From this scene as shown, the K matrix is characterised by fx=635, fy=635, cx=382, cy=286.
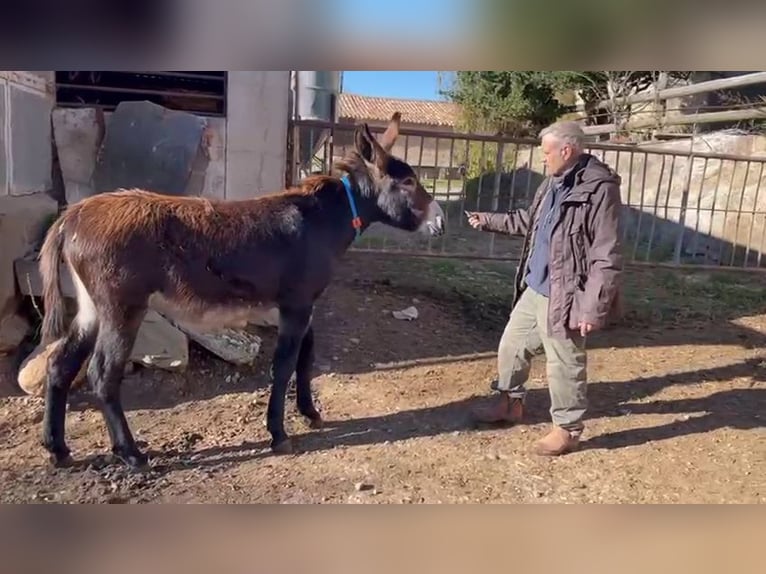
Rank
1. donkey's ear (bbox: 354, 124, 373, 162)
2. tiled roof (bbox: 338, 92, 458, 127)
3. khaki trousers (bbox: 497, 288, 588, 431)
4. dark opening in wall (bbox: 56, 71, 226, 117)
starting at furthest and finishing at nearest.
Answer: tiled roof (bbox: 338, 92, 458, 127), dark opening in wall (bbox: 56, 71, 226, 117), donkey's ear (bbox: 354, 124, 373, 162), khaki trousers (bbox: 497, 288, 588, 431)

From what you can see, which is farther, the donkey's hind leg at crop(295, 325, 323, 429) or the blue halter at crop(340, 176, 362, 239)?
the donkey's hind leg at crop(295, 325, 323, 429)

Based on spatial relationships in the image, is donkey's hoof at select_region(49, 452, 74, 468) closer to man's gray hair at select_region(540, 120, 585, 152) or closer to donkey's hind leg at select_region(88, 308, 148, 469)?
donkey's hind leg at select_region(88, 308, 148, 469)

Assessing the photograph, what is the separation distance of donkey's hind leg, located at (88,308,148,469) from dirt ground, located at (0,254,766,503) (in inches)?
4.5

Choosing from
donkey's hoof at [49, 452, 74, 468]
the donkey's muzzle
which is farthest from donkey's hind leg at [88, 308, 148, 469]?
the donkey's muzzle

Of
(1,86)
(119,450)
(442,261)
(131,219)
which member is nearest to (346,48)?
(131,219)

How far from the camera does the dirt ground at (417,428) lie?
3320 millimetres

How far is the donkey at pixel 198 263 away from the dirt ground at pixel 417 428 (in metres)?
0.26

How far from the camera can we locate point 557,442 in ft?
12.3

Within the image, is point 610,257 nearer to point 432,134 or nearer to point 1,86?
point 432,134

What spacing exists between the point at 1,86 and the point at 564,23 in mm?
4283

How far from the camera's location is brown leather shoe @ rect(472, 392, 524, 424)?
415cm

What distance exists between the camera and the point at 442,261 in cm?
827

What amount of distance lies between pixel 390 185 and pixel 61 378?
86.2 inches

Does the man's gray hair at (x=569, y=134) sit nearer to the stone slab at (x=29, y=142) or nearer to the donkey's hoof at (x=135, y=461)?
the donkey's hoof at (x=135, y=461)
